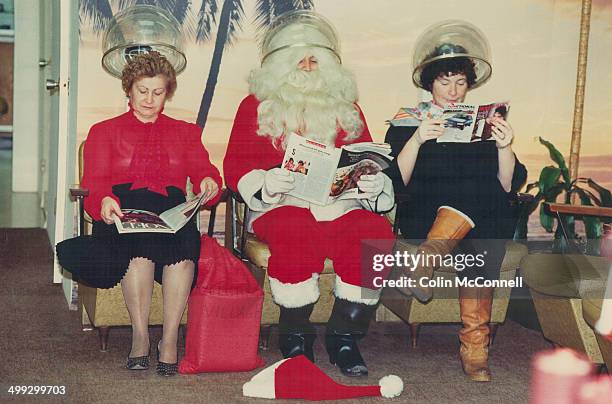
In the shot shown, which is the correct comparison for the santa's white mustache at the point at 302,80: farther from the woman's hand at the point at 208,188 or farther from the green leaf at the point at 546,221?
the green leaf at the point at 546,221

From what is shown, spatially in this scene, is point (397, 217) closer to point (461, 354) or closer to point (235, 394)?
point (461, 354)

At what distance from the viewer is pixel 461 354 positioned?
2350 mm

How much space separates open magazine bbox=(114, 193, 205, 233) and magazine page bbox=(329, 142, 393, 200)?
1.19ft

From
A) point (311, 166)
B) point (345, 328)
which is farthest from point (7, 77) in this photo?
point (345, 328)

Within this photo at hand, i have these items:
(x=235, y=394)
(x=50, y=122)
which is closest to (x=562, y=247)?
(x=235, y=394)

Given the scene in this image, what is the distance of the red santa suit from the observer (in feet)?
7.63

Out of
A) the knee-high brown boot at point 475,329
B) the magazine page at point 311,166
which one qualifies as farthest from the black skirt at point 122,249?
the knee-high brown boot at point 475,329

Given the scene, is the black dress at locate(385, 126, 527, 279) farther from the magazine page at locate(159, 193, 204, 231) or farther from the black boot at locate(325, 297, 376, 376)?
the magazine page at locate(159, 193, 204, 231)

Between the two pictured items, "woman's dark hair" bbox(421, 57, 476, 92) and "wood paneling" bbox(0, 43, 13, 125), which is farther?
"wood paneling" bbox(0, 43, 13, 125)

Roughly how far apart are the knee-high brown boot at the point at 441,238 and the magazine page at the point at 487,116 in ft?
0.71

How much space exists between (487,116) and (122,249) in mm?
999

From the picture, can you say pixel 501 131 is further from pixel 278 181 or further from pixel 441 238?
pixel 278 181

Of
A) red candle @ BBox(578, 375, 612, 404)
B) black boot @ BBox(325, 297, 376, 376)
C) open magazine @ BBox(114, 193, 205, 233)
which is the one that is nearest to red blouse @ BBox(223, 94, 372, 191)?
open magazine @ BBox(114, 193, 205, 233)

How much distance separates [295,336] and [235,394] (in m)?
0.32
